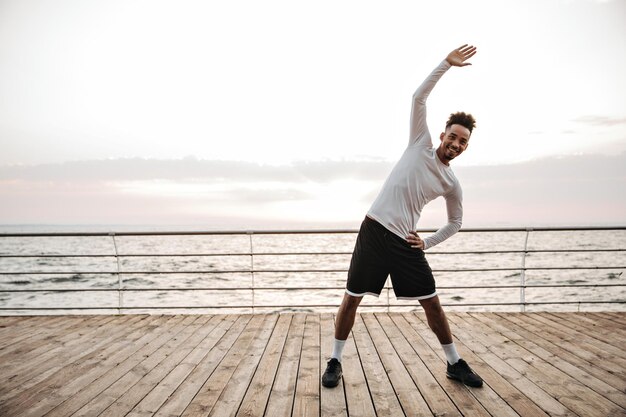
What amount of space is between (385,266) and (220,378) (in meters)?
1.21

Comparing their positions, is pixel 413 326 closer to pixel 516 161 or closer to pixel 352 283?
pixel 352 283

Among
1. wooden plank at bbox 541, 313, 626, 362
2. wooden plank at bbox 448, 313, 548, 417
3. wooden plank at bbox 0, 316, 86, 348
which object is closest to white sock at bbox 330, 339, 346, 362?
wooden plank at bbox 448, 313, 548, 417

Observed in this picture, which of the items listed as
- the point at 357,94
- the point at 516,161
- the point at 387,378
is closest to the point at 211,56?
the point at 357,94

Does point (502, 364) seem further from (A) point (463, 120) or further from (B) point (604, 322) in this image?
(B) point (604, 322)

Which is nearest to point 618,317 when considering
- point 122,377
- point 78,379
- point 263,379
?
point 263,379

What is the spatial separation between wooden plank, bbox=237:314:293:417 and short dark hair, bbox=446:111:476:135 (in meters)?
1.79

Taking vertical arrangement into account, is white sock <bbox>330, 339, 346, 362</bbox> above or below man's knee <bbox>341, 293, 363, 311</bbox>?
below

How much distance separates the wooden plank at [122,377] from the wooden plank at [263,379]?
568mm

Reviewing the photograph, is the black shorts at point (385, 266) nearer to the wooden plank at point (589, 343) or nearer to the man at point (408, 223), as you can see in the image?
the man at point (408, 223)

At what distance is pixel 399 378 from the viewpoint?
214cm

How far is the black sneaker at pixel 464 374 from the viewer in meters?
2.00

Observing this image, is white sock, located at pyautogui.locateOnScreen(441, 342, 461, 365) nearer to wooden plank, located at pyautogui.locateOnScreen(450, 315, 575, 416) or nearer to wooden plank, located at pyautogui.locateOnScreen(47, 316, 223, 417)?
wooden plank, located at pyautogui.locateOnScreen(450, 315, 575, 416)

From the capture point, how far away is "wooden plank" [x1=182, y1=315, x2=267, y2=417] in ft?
5.83

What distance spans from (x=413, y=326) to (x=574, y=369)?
4.11 feet
